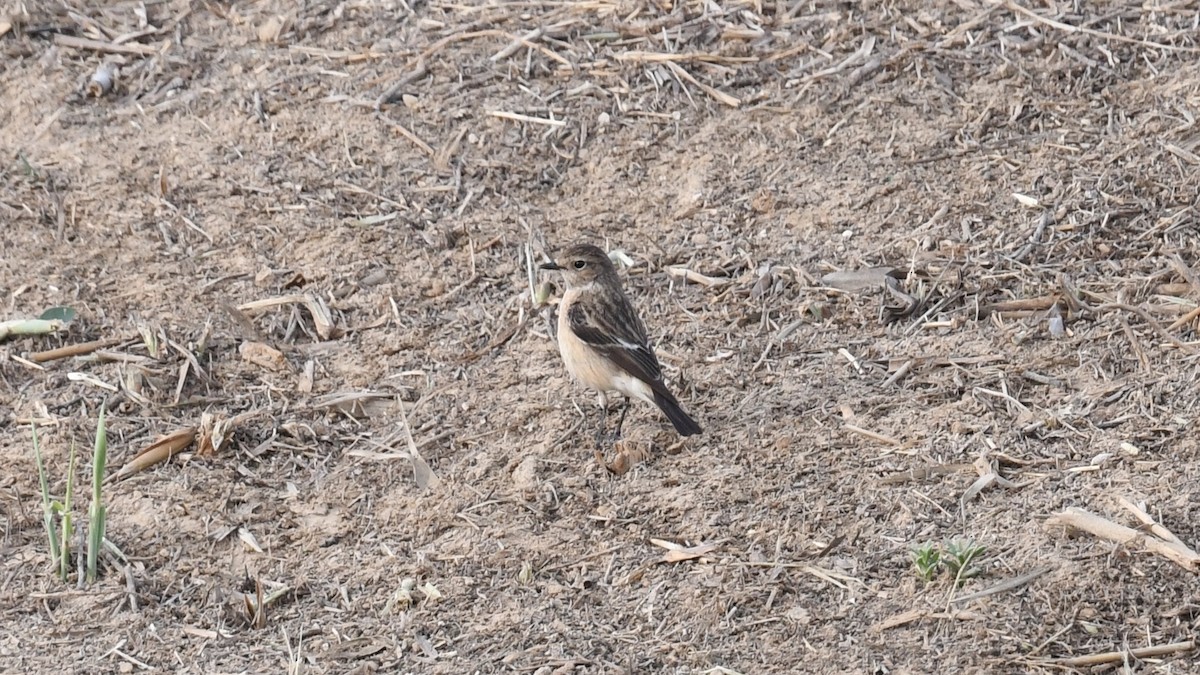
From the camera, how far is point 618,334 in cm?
701

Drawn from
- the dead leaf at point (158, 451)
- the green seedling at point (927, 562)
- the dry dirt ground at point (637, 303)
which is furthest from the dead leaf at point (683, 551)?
the dead leaf at point (158, 451)

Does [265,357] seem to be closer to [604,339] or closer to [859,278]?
[604,339]

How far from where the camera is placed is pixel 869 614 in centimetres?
543

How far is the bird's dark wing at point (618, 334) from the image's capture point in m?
6.76

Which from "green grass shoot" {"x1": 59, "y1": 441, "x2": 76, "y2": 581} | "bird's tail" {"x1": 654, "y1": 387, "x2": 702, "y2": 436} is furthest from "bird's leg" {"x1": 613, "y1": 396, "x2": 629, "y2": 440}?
"green grass shoot" {"x1": 59, "y1": 441, "x2": 76, "y2": 581}

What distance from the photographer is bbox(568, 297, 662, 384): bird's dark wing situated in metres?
6.76

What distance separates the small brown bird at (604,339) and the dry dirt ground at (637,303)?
190 millimetres

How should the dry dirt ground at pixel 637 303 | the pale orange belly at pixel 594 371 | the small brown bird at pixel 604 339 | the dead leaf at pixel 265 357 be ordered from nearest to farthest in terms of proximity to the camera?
the dry dirt ground at pixel 637 303 → the small brown bird at pixel 604 339 → the pale orange belly at pixel 594 371 → the dead leaf at pixel 265 357

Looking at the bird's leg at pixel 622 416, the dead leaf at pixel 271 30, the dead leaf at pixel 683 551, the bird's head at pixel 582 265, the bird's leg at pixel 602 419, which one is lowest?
the bird's leg at pixel 622 416

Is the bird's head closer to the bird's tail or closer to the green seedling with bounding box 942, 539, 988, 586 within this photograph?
the bird's tail

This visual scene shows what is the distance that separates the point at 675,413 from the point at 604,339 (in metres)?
0.56

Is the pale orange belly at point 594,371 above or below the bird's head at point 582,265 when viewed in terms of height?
below

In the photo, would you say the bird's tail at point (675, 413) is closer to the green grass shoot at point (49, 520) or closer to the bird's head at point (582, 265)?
the bird's head at point (582, 265)

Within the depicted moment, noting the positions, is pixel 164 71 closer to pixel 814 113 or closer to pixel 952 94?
pixel 814 113
